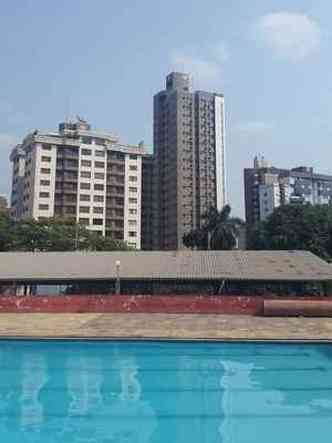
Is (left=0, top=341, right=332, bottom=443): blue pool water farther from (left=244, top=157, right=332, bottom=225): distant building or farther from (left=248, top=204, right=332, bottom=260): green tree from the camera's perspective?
(left=244, top=157, right=332, bottom=225): distant building

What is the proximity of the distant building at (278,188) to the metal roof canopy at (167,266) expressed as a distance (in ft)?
265

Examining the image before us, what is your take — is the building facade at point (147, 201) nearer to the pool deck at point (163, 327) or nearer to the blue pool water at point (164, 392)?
the pool deck at point (163, 327)

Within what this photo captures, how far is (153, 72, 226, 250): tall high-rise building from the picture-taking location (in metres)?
104

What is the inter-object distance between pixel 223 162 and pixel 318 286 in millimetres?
78715

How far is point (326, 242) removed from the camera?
A: 184 feet

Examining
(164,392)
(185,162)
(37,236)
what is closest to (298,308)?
(164,392)

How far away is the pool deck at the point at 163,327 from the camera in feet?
68.2

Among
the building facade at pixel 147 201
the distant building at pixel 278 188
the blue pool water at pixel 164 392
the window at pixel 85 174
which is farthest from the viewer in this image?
the distant building at pixel 278 188

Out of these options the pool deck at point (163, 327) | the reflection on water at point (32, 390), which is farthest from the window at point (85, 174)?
the reflection on water at point (32, 390)

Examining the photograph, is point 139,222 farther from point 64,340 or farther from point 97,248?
point 64,340

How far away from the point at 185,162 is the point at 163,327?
279 feet

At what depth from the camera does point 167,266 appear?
34812 mm

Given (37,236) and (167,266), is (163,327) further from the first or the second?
(37,236)

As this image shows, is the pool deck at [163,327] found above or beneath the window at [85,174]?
beneath
